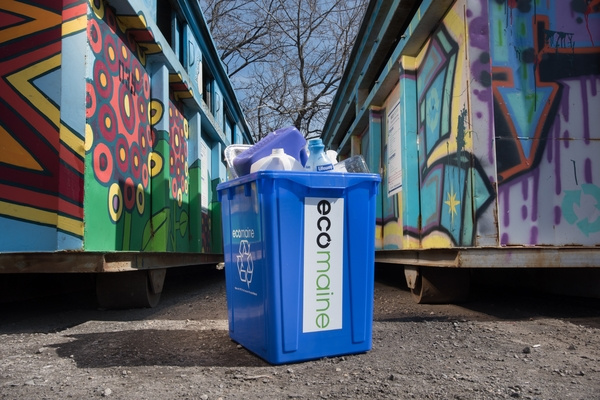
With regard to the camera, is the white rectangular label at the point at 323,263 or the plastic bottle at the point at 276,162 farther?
the plastic bottle at the point at 276,162

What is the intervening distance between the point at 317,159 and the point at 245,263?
69cm

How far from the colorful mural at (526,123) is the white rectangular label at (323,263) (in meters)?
1.54

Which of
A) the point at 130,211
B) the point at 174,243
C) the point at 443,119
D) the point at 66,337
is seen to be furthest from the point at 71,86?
the point at 443,119

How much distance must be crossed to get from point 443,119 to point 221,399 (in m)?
3.15

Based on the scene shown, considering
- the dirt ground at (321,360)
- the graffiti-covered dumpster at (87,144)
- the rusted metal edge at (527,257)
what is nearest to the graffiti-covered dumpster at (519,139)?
the rusted metal edge at (527,257)

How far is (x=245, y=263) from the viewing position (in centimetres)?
274

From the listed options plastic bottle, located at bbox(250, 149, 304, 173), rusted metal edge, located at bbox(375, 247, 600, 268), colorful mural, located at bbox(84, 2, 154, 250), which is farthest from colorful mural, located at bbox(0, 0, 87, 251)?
rusted metal edge, located at bbox(375, 247, 600, 268)

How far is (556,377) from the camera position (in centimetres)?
229

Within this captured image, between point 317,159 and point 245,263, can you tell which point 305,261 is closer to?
point 245,263

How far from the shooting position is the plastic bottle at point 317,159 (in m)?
2.70

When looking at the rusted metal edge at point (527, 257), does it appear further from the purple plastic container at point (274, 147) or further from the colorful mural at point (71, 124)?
the colorful mural at point (71, 124)

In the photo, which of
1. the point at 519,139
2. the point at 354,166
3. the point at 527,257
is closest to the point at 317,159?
the point at 354,166

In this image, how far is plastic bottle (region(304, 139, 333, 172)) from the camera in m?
2.70

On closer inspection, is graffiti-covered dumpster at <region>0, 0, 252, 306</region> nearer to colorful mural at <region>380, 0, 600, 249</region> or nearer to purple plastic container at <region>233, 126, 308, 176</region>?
purple plastic container at <region>233, 126, 308, 176</region>
